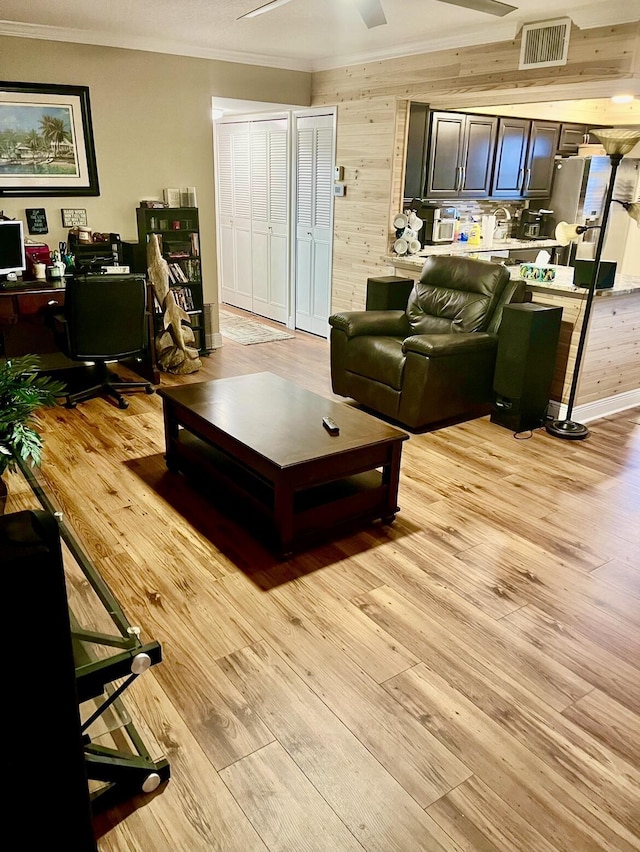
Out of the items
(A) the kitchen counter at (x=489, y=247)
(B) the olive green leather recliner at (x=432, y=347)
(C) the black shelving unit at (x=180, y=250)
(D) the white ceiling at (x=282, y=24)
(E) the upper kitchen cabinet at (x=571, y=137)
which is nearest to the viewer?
(D) the white ceiling at (x=282, y=24)

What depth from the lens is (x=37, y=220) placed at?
4973 mm

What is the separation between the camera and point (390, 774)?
180 cm

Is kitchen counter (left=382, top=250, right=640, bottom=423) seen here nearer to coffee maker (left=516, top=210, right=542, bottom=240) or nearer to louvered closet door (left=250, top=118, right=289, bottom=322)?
coffee maker (left=516, top=210, right=542, bottom=240)

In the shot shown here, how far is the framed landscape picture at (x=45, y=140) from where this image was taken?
471 centimetres

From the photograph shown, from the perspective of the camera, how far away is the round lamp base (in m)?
4.23

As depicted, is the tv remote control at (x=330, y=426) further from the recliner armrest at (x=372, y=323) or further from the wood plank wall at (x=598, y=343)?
the wood plank wall at (x=598, y=343)

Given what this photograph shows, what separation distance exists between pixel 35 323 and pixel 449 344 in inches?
126

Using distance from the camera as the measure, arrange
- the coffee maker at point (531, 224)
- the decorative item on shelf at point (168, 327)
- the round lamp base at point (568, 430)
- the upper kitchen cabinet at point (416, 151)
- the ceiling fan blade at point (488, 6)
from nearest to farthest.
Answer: the ceiling fan blade at point (488, 6) → the round lamp base at point (568, 430) → the decorative item on shelf at point (168, 327) → the upper kitchen cabinet at point (416, 151) → the coffee maker at point (531, 224)

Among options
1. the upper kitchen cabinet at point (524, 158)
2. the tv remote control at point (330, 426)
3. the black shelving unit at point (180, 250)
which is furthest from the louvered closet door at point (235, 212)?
the tv remote control at point (330, 426)

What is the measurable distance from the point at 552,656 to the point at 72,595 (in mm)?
1626

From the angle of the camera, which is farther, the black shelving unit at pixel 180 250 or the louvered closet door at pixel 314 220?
the louvered closet door at pixel 314 220

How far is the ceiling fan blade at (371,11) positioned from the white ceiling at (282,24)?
0.55 m

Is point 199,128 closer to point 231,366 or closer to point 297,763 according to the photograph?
point 231,366

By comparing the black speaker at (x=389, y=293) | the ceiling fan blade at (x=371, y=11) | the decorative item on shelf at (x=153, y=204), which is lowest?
the black speaker at (x=389, y=293)
